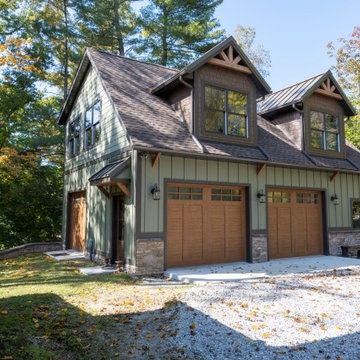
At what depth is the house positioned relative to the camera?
8.54 meters

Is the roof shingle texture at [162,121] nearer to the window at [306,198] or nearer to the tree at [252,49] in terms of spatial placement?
the window at [306,198]

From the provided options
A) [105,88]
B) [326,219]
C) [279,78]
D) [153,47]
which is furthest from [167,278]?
[279,78]

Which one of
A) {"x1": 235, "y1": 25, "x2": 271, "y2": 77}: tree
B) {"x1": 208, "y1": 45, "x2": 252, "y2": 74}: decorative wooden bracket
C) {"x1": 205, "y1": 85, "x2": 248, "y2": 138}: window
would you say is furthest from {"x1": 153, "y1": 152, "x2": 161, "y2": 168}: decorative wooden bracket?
{"x1": 235, "y1": 25, "x2": 271, "y2": 77}: tree

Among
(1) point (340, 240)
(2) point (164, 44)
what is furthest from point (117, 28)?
(1) point (340, 240)

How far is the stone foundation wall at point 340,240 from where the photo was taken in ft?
39.8

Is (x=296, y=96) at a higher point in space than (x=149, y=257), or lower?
higher

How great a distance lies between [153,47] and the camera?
867 inches

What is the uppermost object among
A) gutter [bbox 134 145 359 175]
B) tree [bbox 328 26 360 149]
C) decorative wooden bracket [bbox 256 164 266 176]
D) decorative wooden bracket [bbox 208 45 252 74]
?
tree [bbox 328 26 360 149]

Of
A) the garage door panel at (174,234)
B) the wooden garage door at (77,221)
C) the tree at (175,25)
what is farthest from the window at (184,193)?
the tree at (175,25)

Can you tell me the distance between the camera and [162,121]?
9.66 m

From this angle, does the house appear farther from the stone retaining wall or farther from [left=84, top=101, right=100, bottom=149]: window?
the stone retaining wall

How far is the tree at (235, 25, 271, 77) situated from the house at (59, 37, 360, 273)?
16.4 m

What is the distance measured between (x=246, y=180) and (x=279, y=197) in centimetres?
178

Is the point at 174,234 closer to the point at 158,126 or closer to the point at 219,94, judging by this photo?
the point at 158,126
